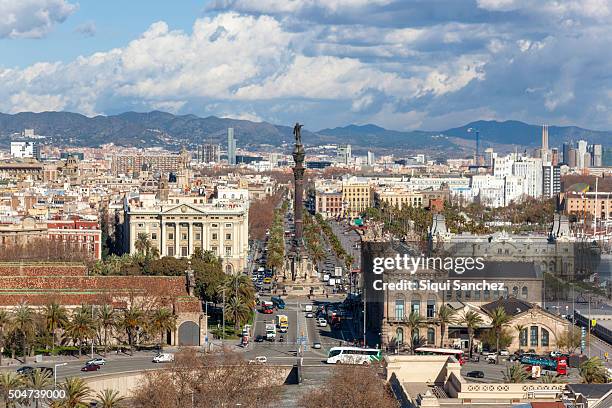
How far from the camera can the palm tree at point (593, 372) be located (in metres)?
52.2

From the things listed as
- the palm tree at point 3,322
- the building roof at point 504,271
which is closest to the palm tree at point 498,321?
the building roof at point 504,271

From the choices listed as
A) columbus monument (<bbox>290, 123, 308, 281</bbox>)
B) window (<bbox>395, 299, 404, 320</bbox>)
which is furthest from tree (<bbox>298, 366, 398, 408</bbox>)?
columbus monument (<bbox>290, 123, 308, 281</bbox>)

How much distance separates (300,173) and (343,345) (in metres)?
33.8

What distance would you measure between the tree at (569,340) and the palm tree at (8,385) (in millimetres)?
28278

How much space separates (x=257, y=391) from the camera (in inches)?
2010

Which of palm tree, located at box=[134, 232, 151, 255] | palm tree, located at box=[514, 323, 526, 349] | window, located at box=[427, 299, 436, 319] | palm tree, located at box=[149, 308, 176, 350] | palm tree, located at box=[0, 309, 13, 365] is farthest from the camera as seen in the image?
palm tree, located at box=[134, 232, 151, 255]

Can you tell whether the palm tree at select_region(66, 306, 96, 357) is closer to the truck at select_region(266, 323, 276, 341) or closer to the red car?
the red car

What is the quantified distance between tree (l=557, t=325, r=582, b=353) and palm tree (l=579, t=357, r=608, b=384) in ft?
33.6

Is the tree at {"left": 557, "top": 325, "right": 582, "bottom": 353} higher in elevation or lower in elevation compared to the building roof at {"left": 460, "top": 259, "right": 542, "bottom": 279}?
lower

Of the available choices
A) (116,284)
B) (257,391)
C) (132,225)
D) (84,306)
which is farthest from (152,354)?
(132,225)

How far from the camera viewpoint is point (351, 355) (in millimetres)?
61281

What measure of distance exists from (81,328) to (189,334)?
20.8 ft

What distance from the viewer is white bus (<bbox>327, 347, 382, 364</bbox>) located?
60.2 metres

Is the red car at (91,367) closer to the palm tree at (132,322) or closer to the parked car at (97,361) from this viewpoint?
the parked car at (97,361)
